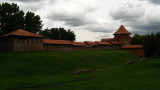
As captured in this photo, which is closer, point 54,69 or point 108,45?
point 54,69

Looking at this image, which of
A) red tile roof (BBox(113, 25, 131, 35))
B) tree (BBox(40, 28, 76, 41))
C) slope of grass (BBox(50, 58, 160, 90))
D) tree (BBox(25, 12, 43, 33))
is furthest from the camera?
red tile roof (BBox(113, 25, 131, 35))

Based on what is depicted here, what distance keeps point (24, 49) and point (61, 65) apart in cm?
1366

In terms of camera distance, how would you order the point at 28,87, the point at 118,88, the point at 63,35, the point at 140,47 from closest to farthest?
the point at 118,88 < the point at 28,87 < the point at 140,47 < the point at 63,35

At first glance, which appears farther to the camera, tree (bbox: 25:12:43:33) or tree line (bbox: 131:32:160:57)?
tree (bbox: 25:12:43:33)

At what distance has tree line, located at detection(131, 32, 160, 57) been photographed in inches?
1512

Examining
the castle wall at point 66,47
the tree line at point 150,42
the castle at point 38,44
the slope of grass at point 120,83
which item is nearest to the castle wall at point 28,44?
the castle at point 38,44

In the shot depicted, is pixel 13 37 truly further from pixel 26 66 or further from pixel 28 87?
pixel 28 87

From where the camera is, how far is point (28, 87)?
680 inches

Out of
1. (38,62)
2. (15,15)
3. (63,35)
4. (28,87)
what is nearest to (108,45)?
(63,35)

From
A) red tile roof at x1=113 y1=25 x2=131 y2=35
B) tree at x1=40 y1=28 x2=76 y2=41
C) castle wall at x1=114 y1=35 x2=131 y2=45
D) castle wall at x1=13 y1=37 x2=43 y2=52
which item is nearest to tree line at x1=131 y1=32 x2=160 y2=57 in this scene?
castle wall at x1=114 y1=35 x2=131 y2=45

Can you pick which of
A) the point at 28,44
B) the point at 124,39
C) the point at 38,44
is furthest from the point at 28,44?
the point at 124,39

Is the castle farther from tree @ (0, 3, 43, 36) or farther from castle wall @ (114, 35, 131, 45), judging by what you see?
tree @ (0, 3, 43, 36)

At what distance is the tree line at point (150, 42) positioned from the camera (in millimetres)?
38406

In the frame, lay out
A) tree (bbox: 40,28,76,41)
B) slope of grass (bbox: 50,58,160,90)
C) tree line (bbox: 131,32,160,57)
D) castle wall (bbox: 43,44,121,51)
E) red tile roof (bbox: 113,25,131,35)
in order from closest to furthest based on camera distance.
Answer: slope of grass (bbox: 50,58,160,90)
tree line (bbox: 131,32,160,57)
castle wall (bbox: 43,44,121,51)
tree (bbox: 40,28,76,41)
red tile roof (bbox: 113,25,131,35)
